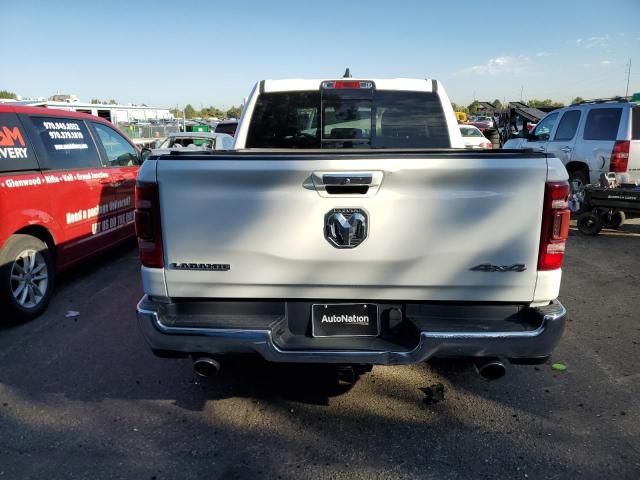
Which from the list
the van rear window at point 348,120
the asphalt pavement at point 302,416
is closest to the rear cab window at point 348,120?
the van rear window at point 348,120

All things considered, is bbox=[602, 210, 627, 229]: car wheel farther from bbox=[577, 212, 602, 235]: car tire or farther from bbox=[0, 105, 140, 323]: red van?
bbox=[0, 105, 140, 323]: red van

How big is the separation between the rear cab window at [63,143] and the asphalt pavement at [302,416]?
185 cm

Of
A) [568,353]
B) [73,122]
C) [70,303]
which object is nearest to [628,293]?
[568,353]

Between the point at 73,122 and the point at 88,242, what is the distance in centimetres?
142

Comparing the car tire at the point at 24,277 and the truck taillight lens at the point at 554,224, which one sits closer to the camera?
the truck taillight lens at the point at 554,224

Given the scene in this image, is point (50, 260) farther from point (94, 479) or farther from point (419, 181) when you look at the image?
point (419, 181)

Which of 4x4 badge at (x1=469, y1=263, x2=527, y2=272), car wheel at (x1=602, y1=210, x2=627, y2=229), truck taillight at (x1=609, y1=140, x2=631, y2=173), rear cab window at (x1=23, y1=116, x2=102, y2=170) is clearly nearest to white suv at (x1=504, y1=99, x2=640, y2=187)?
truck taillight at (x1=609, y1=140, x2=631, y2=173)

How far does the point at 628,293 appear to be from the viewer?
18.0 feet

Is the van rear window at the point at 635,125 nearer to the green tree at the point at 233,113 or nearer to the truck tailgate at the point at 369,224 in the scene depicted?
the truck tailgate at the point at 369,224

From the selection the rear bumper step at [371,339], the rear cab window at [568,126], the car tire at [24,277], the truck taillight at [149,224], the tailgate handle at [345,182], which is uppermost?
the rear cab window at [568,126]

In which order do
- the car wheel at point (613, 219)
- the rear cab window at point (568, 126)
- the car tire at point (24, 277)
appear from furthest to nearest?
1. the rear cab window at point (568, 126)
2. the car wheel at point (613, 219)
3. the car tire at point (24, 277)

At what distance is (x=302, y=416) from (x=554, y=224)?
6.21 ft

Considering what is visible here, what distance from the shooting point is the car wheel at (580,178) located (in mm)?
9163

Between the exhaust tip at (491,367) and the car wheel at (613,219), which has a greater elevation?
the exhaust tip at (491,367)
